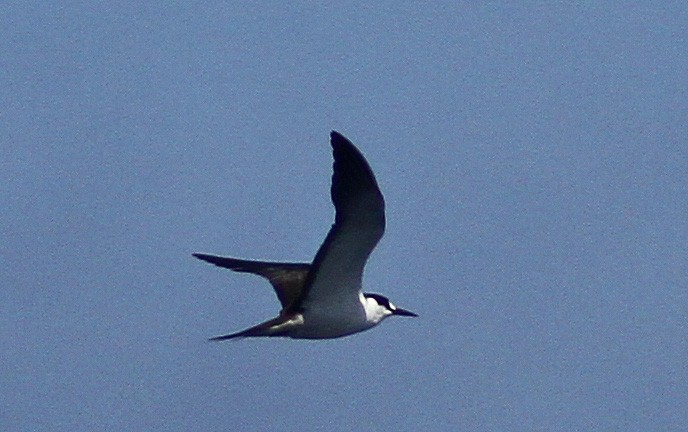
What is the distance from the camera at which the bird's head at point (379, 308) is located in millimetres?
24297

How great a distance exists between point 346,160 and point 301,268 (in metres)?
5.73

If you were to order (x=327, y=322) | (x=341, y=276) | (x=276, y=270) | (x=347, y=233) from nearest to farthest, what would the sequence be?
(x=347, y=233) → (x=341, y=276) → (x=327, y=322) → (x=276, y=270)

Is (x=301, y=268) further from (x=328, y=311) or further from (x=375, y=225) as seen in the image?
(x=375, y=225)

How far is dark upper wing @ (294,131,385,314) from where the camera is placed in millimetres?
20656

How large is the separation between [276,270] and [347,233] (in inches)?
178

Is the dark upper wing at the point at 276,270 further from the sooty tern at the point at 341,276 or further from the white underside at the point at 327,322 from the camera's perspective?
the white underside at the point at 327,322

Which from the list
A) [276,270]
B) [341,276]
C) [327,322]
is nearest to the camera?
[341,276]

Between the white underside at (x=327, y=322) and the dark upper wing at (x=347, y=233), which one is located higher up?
the dark upper wing at (x=347, y=233)

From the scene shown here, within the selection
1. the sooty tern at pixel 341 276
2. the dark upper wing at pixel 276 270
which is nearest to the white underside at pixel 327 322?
the sooty tern at pixel 341 276

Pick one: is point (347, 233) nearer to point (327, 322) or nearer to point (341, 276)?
point (341, 276)

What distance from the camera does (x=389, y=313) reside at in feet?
82.1

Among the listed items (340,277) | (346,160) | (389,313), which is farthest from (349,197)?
(389,313)

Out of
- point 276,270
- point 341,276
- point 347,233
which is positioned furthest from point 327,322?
point 276,270

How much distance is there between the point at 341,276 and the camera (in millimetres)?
22797
